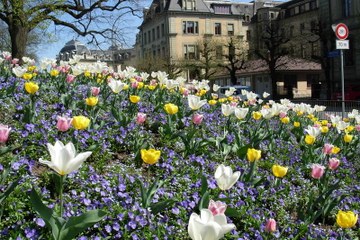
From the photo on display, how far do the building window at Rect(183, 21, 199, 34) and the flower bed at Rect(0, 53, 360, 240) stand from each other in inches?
2170

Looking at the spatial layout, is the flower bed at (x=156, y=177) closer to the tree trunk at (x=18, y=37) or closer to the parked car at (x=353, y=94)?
the tree trunk at (x=18, y=37)

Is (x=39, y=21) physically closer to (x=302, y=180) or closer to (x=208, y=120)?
(x=208, y=120)

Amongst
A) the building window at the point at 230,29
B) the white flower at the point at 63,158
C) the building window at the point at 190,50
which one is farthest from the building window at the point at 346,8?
the white flower at the point at 63,158

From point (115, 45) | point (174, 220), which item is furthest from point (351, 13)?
point (174, 220)

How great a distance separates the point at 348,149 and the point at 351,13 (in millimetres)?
30608

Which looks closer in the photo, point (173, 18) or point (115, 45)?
point (115, 45)

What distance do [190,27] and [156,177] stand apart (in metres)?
58.4

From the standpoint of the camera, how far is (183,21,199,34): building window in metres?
59.6

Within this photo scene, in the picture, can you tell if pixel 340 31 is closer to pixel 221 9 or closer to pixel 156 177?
pixel 156 177

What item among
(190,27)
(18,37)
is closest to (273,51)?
(18,37)

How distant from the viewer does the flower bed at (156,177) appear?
8.15ft

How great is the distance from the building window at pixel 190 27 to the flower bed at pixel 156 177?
55126mm

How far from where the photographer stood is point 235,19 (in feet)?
212

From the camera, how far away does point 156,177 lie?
353cm
